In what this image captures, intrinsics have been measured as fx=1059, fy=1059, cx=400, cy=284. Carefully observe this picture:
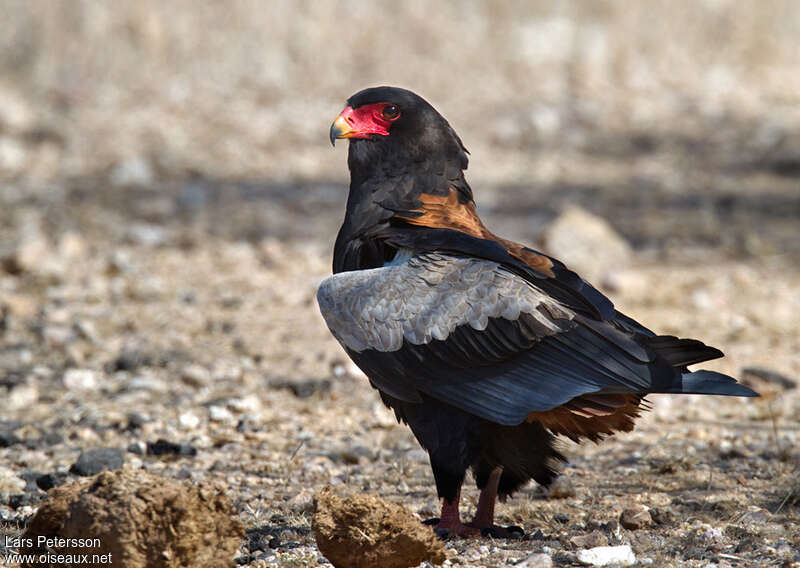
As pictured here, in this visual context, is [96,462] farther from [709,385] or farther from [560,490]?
[709,385]

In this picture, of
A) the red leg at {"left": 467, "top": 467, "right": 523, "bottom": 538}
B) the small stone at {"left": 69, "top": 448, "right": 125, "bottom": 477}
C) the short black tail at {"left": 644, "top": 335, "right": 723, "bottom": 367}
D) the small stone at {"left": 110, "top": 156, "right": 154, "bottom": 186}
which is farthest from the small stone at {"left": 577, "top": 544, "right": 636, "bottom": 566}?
the small stone at {"left": 110, "top": 156, "right": 154, "bottom": 186}

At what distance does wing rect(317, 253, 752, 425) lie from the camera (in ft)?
11.9

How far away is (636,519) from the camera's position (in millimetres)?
3793

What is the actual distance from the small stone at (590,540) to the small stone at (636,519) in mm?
220

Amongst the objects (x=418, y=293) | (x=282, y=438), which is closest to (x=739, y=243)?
(x=282, y=438)

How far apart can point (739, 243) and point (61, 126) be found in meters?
6.37

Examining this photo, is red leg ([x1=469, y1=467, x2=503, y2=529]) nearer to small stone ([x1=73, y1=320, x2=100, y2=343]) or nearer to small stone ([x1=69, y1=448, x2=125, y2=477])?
small stone ([x1=69, y1=448, x2=125, y2=477])

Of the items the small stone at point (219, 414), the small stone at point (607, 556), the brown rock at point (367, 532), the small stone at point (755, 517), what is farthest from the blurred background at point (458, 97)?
the brown rock at point (367, 532)

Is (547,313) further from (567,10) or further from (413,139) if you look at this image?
(567,10)

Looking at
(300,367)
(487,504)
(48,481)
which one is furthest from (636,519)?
(300,367)

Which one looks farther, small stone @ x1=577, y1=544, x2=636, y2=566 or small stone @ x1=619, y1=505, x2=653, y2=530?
small stone @ x1=619, y1=505, x2=653, y2=530

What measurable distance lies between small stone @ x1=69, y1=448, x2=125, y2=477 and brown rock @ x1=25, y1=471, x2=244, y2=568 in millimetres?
1408

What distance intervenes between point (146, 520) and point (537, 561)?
1.26 metres

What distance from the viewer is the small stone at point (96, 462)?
436 cm
